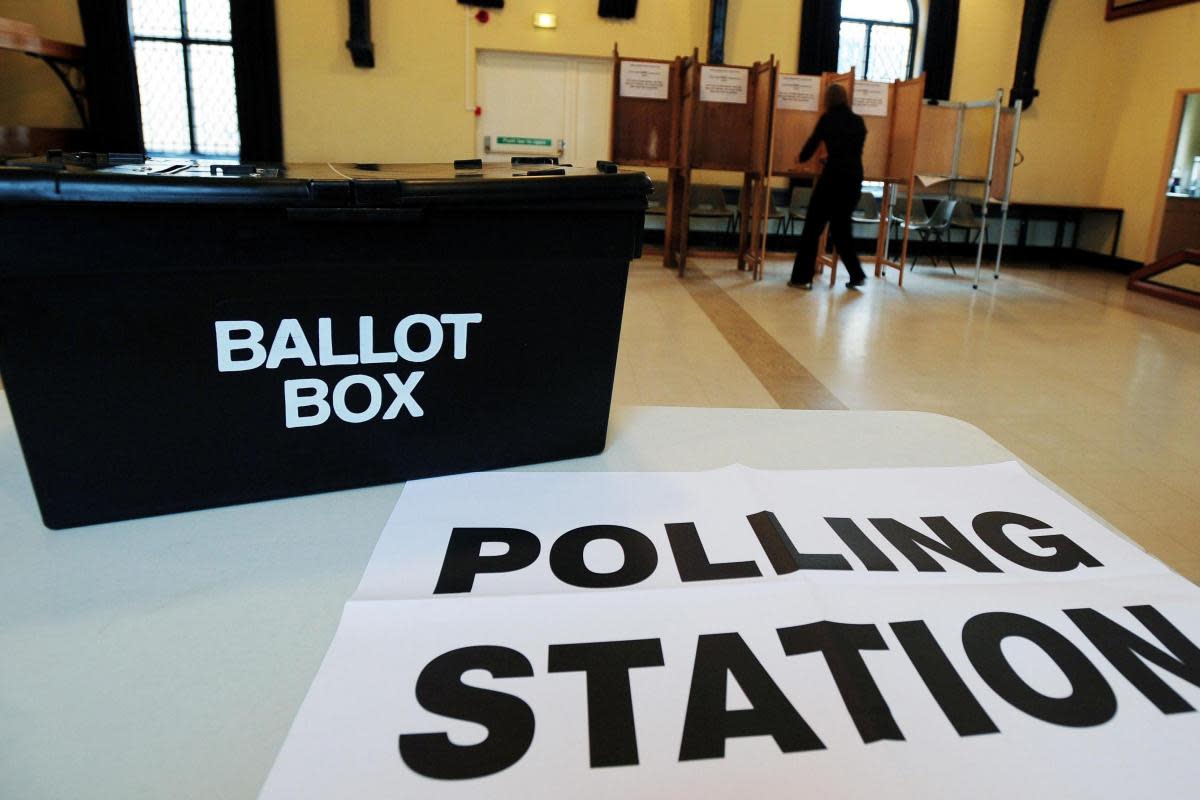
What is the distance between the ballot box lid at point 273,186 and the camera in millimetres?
714

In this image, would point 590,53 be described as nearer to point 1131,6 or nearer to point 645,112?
point 645,112

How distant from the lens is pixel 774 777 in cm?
53

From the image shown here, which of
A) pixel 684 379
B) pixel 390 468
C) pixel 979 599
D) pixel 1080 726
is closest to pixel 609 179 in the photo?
pixel 390 468

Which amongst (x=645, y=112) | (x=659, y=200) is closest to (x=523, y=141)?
(x=659, y=200)

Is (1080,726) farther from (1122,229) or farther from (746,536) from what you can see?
(1122,229)

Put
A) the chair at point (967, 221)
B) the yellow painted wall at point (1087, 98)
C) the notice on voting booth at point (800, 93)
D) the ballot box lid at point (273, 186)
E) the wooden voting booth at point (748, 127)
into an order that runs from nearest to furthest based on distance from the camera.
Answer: the ballot box lid at point (273, 186), the wooden voting booth at point (748, 127), the notice on voting booth at point (800, 93), the yellow painted wall at point (1087, 98), the chair at point (967, 221)

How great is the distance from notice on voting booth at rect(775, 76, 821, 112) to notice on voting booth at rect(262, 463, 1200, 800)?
6.35 m

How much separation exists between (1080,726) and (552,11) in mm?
8107

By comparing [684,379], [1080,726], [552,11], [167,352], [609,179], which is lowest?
[684,379]

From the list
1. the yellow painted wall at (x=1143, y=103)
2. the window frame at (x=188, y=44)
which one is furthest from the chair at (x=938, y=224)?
the window frame at (x=188, y=44)

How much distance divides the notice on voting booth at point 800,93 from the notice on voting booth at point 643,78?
36.8 inches

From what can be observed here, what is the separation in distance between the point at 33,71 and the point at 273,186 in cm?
833

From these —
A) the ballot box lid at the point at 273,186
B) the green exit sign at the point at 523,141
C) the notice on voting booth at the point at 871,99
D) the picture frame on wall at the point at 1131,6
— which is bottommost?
the ballot box lid at the point at 273,186

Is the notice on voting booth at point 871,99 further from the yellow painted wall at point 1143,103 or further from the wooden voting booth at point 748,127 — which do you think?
the yellow painted wall at point 1143,103
